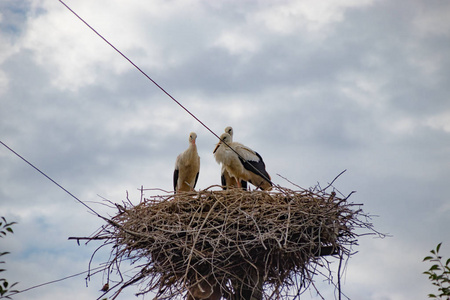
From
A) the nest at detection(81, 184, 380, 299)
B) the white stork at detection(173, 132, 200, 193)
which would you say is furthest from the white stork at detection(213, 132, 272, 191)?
the nest at detection(81, 184, 380, 299)

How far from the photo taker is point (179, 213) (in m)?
5.53

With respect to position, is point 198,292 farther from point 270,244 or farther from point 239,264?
point 270,244

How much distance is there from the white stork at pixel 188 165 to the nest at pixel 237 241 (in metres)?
2.59

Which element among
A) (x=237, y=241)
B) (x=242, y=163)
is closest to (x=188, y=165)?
(x=242, y=163)

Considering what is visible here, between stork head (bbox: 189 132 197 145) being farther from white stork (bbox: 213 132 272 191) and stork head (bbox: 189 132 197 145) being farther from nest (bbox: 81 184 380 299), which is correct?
nest (bbox: 81 184 380 299)

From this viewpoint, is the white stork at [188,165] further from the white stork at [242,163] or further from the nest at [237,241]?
the nest at [237,241]

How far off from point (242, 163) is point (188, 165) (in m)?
0.73

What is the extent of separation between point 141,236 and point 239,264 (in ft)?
2.78

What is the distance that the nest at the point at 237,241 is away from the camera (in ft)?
Answer: 16.4

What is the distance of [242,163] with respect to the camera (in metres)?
7.99

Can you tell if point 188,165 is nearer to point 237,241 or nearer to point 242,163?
point 242,163

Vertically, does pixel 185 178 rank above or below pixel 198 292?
above

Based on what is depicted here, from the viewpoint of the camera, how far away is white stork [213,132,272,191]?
795 centimetres

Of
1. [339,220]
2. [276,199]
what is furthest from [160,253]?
[339,220]
